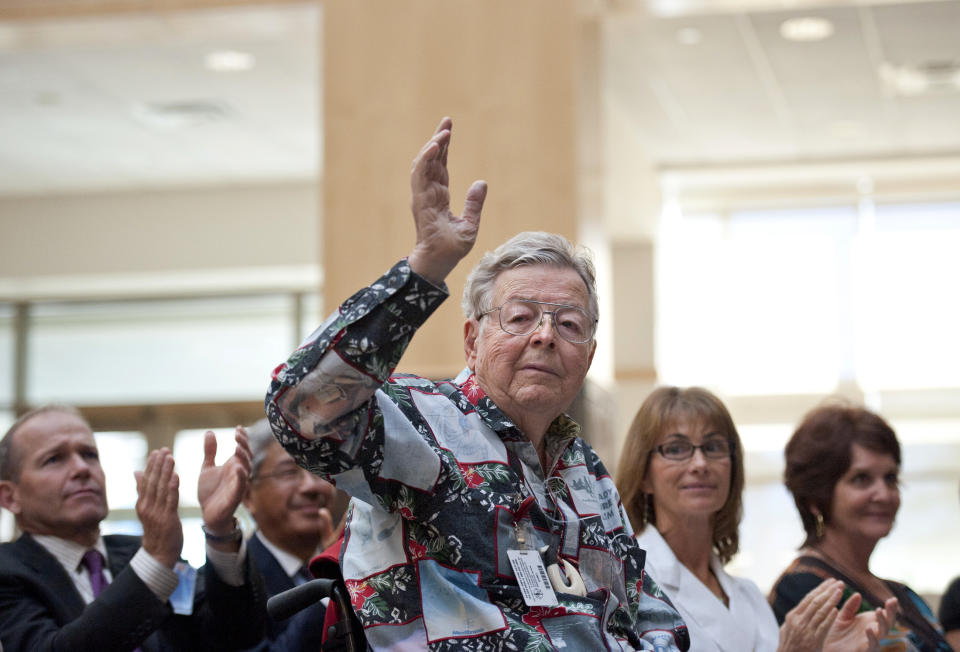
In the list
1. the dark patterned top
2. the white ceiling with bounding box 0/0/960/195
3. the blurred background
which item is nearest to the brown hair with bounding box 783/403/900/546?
the dark patterned top

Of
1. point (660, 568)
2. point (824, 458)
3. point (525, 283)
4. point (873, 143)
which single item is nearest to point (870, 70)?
point (873, 143)

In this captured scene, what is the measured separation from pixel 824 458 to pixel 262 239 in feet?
27.5

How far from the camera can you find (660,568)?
3062 millimetres

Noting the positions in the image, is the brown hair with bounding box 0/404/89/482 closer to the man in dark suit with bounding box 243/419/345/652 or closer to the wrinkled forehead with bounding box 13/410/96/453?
the wrinkled forehead with bounding box 13/410/96/453

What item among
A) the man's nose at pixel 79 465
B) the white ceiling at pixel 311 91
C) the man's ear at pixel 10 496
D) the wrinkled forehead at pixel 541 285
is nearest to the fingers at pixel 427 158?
the wrinkled forehead at pixel 541 285

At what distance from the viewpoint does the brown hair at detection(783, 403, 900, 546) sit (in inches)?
140

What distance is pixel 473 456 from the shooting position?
6.72 feet

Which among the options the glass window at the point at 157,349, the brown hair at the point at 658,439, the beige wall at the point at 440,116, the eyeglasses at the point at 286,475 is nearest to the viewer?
the brown hair at the point at 658,439

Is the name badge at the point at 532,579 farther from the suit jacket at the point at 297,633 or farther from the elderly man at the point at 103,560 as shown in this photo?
the suit jacket at the point at 297,633

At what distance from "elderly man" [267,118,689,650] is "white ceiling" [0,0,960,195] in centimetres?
527

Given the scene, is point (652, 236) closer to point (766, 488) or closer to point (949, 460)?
point (766, 488)

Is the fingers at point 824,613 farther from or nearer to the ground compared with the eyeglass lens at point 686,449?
nearer to the ground

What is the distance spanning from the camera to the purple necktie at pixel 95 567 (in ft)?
10.0

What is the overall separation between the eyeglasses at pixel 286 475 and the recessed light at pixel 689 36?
4.84 meters
